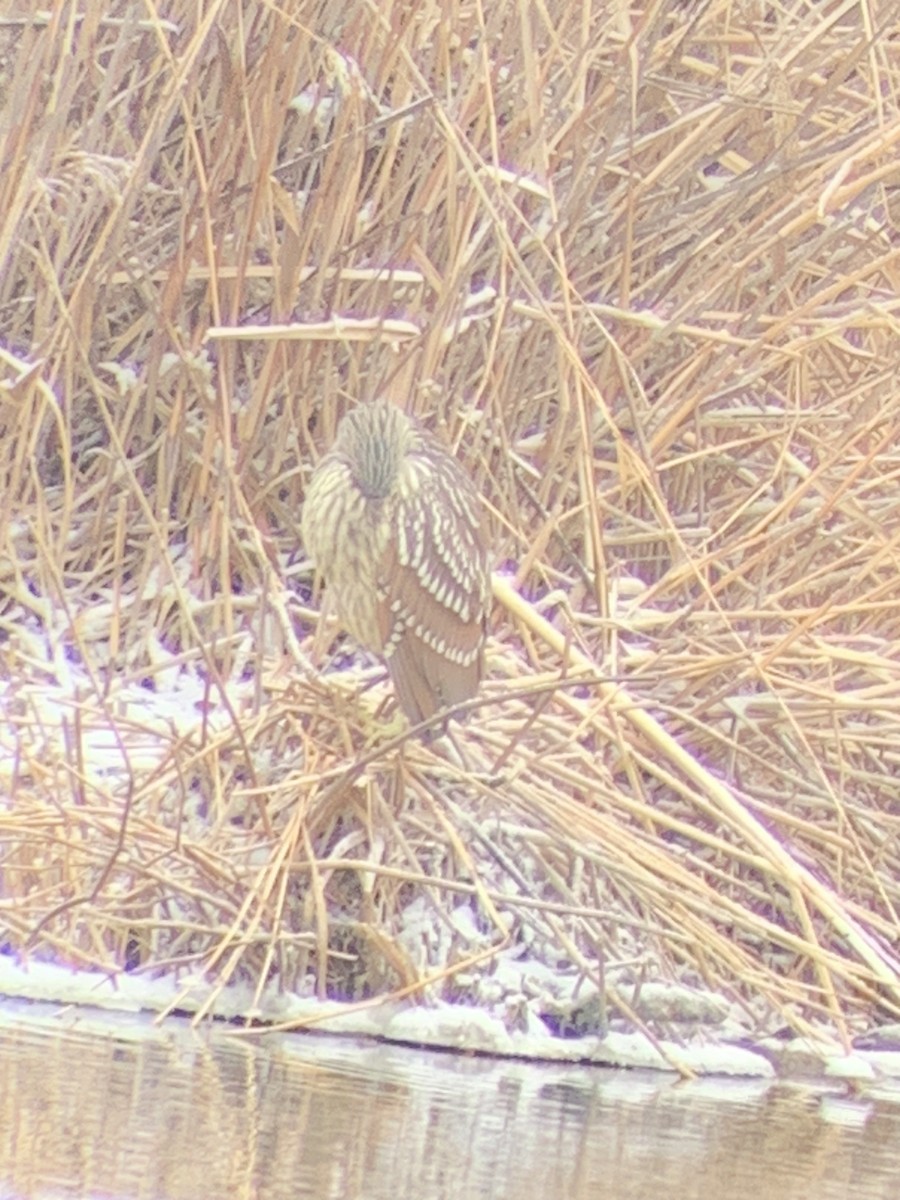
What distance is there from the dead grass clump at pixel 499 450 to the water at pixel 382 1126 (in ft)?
1.40

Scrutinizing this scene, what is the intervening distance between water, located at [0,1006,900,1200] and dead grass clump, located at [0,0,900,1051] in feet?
1.40

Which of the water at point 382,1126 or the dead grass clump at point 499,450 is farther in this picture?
the dead grass clump at point 499,450

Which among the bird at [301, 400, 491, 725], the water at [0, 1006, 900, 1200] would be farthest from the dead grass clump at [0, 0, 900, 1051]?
the water at [0, 1006, 900, 1200]

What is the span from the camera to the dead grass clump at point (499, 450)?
5.17 m

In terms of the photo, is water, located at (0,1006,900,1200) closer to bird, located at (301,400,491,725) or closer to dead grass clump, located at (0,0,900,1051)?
dead grass clump, located at (0,0,900,1051)

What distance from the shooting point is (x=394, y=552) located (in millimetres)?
5312

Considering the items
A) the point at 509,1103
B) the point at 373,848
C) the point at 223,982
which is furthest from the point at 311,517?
the point at 509,1103

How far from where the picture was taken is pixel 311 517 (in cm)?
530

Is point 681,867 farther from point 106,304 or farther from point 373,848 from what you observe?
point 106,304

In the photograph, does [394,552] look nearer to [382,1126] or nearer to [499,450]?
[499,450]

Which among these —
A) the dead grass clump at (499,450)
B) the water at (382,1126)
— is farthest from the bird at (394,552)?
the water at (382,1126)

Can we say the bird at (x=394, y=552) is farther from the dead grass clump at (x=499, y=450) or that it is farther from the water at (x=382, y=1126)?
the water at (x=382, y=1126)

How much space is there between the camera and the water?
11.3 feet

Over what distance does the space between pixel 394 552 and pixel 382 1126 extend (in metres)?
1.62
